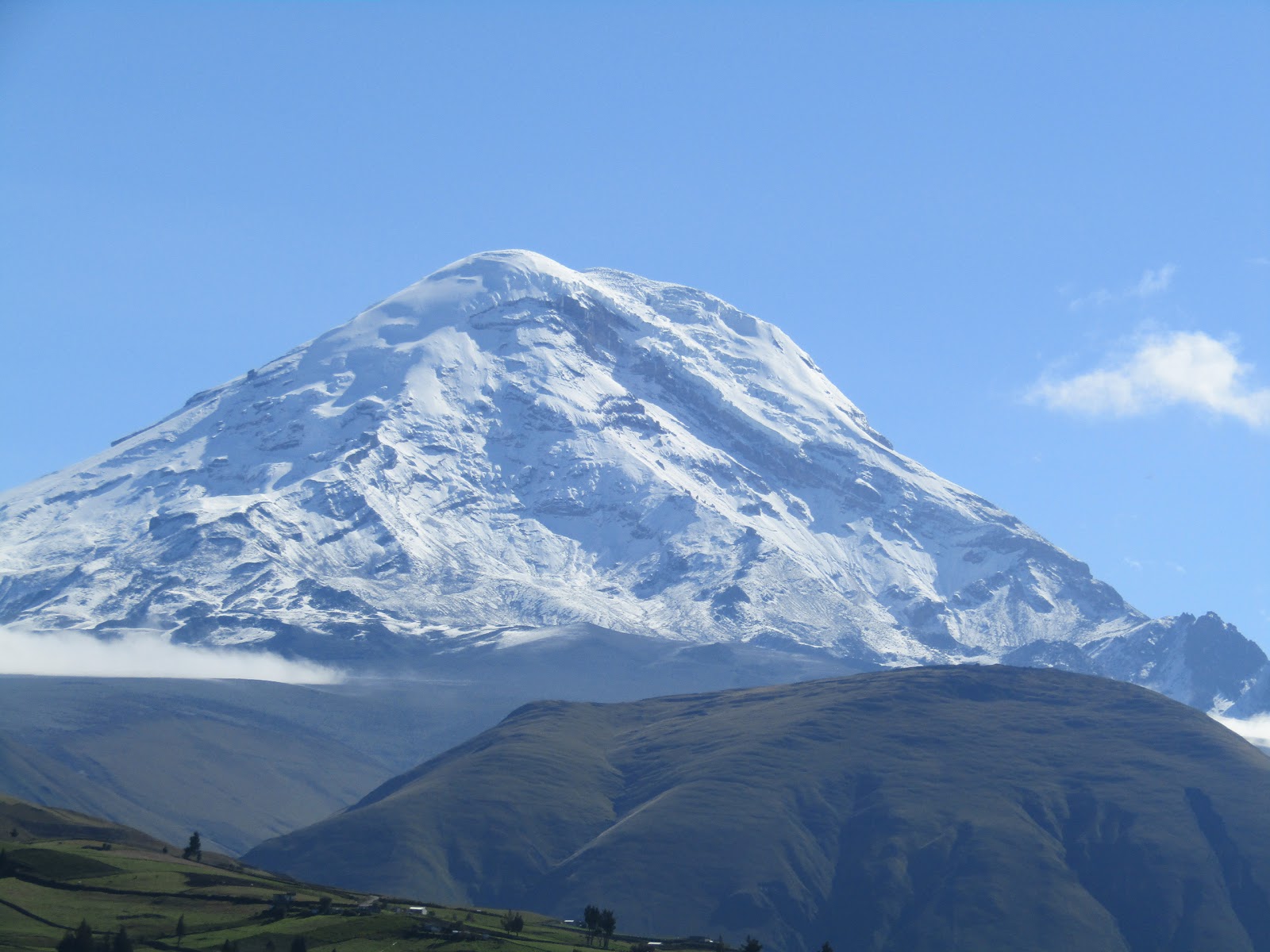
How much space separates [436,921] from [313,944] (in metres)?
16.1

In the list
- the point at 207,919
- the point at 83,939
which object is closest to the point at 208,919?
the point at 207,919

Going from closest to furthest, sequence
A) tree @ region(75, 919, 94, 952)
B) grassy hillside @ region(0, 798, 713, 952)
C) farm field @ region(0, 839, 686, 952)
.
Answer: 1. tree @ region(75, 919, 94, 952)
2. farm field @ region(0, 839, 686, 952)
3. grassy hillside @ region(0, 798, 713, 952)

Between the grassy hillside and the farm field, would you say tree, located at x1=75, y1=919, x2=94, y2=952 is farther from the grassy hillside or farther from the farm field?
the grassy hillside

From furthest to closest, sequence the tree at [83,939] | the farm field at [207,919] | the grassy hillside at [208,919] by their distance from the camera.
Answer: the grassy hillside at [208,919] → the farm field at [207,919] → the tree at [83,939]

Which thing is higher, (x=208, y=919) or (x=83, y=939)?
(x=208, y=919)

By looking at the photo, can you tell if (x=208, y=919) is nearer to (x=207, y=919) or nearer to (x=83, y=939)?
(x=207, y=919)

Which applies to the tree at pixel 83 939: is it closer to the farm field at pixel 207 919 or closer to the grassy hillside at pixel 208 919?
the farm field at pixel 207 919

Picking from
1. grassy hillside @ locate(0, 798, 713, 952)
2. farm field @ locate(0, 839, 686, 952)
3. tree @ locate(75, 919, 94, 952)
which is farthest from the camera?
grassy hillside @ locate(0, 798, 713, 952)

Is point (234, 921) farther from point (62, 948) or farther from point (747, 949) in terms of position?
point (747, 949)

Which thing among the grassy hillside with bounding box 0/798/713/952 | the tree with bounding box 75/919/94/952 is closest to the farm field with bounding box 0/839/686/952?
the grassy hillside with bounding box 0/798/713/952

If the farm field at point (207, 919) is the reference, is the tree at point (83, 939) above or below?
below

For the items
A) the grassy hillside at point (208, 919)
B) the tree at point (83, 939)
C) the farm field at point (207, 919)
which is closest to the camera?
the tree at point (83, 939)

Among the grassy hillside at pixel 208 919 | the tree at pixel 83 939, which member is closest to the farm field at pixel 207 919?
the grassy hillside at pixel 208 919

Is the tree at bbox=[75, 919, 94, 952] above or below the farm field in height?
below
